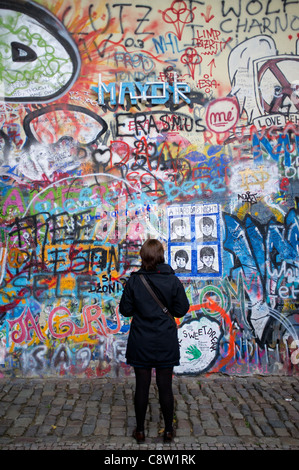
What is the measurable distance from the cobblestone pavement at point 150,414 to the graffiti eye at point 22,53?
4.28 metres

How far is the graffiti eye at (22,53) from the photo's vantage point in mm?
5699

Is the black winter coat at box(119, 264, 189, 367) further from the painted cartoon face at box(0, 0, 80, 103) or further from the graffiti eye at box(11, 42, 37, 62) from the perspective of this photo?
the graffiti eye at box(11, 42, 37, 62)

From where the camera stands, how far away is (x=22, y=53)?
571 centimetres

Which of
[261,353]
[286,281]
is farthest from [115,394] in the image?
[286,281]

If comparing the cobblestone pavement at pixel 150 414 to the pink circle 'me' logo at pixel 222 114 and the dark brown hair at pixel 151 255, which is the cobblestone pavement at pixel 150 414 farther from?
the pink circle 'me' logo at pixel 222 114

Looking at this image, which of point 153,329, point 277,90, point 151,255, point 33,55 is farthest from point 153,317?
point 33,55

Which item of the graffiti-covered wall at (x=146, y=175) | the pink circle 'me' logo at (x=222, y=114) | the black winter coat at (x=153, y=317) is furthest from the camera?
the pink circle 'me' logo at (x=222, y=114)

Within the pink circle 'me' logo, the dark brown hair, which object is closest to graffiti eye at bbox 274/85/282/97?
the pink circle 'me' logo

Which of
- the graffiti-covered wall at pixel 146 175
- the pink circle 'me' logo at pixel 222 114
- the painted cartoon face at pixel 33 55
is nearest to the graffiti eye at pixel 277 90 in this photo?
the graffiti-covered wall at pixel 146 175

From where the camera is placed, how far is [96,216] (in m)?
5.59

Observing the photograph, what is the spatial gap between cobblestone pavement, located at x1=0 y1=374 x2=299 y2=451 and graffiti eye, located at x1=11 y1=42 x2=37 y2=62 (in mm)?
4277

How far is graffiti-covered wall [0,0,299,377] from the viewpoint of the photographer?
5512 millimetres

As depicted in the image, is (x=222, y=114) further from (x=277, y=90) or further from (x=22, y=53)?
(x=22, y=53)

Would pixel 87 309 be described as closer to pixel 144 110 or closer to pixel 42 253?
pixel 42 253
